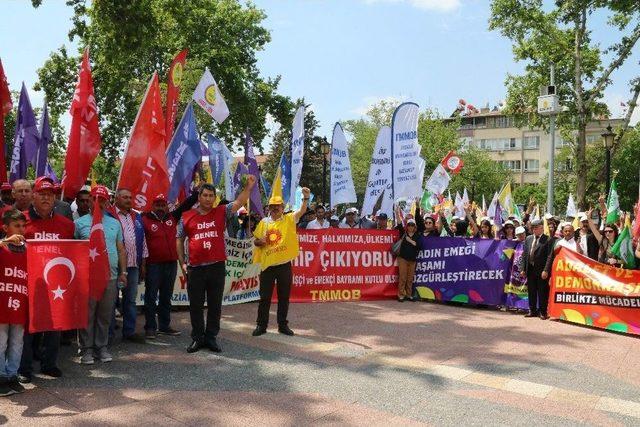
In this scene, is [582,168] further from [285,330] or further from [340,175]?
[285,330]

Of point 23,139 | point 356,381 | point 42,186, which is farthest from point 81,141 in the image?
point 356,381

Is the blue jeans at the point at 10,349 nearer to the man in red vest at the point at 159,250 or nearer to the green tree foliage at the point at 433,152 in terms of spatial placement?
the man in red vest at the point at 159,250

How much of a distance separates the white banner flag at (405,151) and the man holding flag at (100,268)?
601 centimetres

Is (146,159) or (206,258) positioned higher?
(146,159)

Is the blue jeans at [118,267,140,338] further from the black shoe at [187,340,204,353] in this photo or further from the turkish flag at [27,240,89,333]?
the turkish flag at [27,240,89,333]

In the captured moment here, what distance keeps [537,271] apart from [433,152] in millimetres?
44667

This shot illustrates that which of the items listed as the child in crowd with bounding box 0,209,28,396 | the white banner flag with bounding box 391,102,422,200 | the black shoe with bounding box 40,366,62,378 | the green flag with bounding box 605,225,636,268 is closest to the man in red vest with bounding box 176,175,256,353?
the black shoe with bounding box 40,366,62,378

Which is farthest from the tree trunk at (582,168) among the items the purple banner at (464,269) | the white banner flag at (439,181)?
the purple banner at (464,269)

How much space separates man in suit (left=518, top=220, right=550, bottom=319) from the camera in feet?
30.8

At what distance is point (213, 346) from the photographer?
6.46 meters

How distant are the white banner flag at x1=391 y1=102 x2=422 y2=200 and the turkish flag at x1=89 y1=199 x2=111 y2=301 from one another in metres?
6.40

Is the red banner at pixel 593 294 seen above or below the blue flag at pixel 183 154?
below

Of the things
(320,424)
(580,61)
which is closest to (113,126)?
(580,61)

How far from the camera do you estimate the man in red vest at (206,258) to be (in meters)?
6.37
